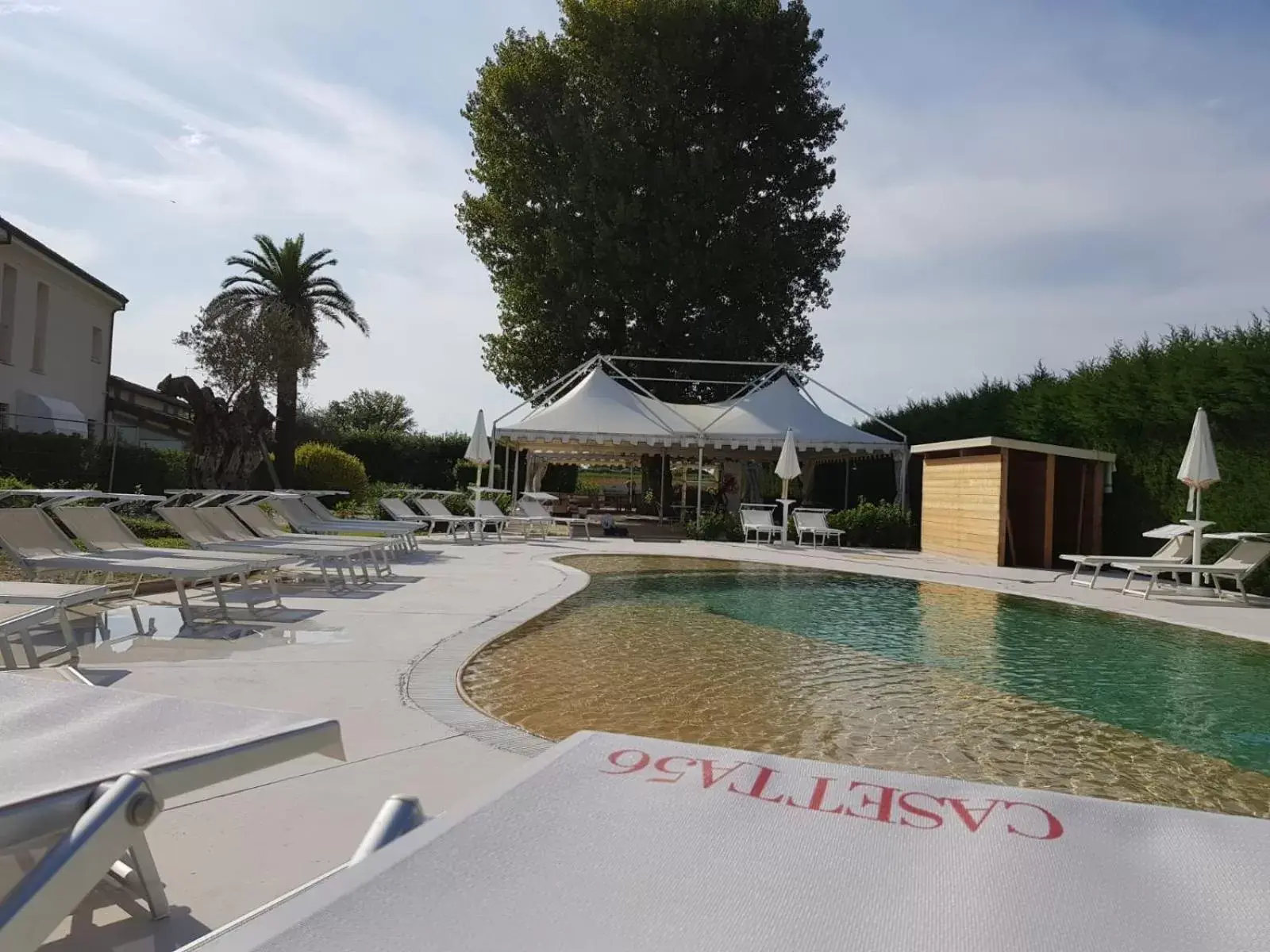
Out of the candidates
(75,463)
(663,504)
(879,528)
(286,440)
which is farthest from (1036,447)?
(286,440)

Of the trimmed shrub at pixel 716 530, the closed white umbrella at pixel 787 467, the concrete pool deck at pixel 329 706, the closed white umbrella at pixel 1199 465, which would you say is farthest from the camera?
the trimmed shrub at pixel 716 530

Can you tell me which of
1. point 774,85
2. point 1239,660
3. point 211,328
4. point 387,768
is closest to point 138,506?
point 211,328

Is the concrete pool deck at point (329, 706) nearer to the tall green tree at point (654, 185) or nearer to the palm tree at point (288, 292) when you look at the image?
the palm tree at point (288, 292)

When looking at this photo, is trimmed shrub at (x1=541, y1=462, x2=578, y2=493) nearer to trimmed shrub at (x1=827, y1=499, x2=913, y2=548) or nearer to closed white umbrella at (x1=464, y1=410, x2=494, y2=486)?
closed white umbrella at (x1=464, y1=410, x2=494, y2=486)

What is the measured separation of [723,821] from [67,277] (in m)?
24.2

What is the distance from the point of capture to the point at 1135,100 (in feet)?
34.3

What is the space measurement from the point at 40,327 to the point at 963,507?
785 inches

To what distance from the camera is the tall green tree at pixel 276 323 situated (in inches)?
875

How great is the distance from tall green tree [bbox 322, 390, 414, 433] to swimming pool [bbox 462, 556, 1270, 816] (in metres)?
49.0

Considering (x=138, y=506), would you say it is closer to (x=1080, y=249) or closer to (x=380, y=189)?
(x=380, y=189)

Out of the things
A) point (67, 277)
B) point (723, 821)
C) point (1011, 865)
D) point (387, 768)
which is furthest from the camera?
point (67, 277)

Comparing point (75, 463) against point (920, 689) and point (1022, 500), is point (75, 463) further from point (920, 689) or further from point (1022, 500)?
point (1022, 500)

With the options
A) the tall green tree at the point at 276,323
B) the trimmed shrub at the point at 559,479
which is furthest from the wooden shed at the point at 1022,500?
the trimmed shrub at the point at 559,479

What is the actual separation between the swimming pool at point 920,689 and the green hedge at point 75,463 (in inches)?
454
